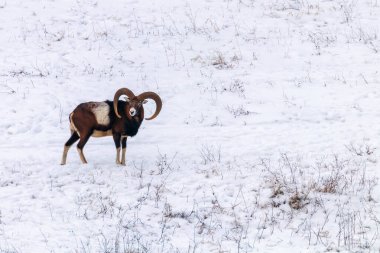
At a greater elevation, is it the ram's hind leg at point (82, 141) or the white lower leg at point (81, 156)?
the ram's hind leg at point (82, 141)

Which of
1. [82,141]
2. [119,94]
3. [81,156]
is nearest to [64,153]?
[81,156]

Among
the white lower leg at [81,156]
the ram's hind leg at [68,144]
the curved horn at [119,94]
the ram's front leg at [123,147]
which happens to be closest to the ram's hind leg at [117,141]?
the ram's front leg at [123,147]

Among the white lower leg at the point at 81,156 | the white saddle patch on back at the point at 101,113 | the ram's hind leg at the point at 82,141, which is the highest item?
the white saddle patch on back at the point at 101,113

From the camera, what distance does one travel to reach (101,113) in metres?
10.0

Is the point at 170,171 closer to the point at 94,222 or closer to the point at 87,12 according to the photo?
the point at 94,222

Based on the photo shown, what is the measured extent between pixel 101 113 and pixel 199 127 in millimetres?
3046

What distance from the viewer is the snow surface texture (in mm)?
7730

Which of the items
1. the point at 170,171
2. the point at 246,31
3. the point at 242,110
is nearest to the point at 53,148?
the point at 170,171

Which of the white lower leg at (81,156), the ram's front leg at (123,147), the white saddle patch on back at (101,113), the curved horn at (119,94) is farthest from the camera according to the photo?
the ram's front leg at (123,147)

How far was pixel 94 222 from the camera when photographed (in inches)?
310

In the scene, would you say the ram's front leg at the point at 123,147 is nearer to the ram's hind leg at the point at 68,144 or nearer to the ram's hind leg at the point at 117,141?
the ram's hind leg at the point at 117,141

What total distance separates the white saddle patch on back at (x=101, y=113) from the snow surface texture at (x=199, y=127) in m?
0.91

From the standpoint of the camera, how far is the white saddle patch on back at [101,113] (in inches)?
392

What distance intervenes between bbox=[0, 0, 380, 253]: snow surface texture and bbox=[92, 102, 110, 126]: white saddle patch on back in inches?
35.6
